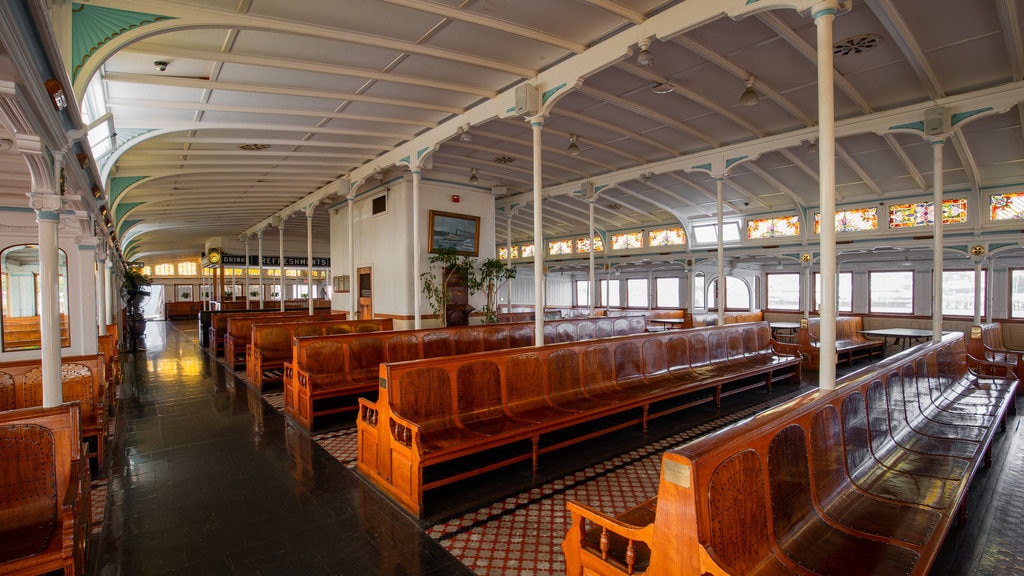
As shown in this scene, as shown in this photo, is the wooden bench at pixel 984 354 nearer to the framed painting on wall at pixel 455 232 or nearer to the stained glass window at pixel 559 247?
the framed painting on wall at pixel 455 232

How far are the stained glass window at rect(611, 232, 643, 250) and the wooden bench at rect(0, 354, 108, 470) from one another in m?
14.6

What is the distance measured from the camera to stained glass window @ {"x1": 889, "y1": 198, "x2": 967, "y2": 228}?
→ 10.0 meters

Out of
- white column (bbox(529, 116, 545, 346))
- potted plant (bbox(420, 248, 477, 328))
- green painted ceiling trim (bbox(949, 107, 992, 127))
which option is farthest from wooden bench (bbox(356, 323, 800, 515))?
potted plant (bbox(420, 248, 477, 328))

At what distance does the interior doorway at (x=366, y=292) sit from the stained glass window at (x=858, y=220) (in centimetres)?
1209

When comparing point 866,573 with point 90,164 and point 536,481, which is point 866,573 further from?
point 90,164

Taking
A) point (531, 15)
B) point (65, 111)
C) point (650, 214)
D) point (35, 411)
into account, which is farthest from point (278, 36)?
point (650, 214)

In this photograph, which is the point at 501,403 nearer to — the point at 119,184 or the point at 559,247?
the point at 119,184

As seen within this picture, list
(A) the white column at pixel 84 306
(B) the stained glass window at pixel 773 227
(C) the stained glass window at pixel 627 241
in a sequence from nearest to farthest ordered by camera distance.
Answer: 1. (A) the white column at pixel 84 306
2. (B) the stained glass window at pixel 773 227
3. (C) the stained glass window at pixel 627 241

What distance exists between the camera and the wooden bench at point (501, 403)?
12.4 feet

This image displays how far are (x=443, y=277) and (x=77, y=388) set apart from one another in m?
7.06

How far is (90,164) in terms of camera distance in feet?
17.9

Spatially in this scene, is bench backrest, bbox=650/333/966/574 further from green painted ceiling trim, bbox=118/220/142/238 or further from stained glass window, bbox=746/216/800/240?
green painted ceiling trim, bbox=118/220/142/238

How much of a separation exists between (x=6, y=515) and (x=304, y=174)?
9.22 meters

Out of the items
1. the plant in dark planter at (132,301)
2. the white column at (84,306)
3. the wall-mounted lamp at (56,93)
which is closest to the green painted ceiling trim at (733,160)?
the wall-mounted lamp at (56,93)
